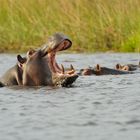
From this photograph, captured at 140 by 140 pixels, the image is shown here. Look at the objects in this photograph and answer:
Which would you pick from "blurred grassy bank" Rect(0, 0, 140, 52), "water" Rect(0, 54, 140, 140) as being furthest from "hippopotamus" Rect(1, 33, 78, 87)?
"blurred grassy bank" Rect(0, 0, 140, 52)

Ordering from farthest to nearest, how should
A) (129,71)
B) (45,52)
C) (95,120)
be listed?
1. (129,71)
2. (45,52)
3. (95,120)

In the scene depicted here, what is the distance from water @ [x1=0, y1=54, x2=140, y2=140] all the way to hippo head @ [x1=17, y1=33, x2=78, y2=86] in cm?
16

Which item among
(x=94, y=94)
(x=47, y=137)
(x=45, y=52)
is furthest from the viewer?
(x=45, y=52)

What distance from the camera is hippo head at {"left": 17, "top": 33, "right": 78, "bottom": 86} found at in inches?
344

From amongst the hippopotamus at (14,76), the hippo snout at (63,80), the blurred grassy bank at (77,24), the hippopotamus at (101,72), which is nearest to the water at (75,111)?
the hippo snout at (63,80)

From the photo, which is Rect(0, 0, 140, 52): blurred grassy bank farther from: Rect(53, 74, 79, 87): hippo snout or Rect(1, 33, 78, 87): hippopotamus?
Rect(53, 74, 79, 87): hippo snout

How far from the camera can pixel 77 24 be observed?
56.5 ft

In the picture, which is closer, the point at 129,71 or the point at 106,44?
the point at 129,71

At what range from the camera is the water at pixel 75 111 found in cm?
595

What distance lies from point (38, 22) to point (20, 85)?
8235 millimetres

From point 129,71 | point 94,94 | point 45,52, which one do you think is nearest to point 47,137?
point 94,94

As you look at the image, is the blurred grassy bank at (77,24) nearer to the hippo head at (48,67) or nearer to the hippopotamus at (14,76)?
the hippopotamus at (14,76)

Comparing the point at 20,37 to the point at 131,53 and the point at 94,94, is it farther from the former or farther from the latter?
the point at 94,94

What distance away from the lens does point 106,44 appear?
57.5ft
